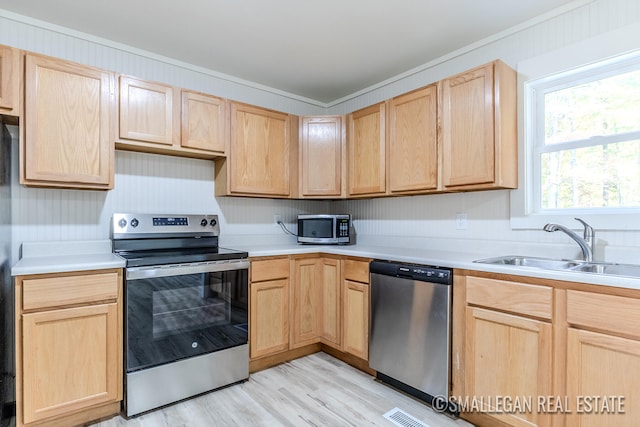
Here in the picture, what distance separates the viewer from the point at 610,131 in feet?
6.41

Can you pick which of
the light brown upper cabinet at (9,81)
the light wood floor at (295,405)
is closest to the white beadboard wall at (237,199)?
the light brown upper cabinet at (9,81)

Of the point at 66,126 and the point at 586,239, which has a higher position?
the point at 66,126

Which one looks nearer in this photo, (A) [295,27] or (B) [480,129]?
(B) [480,129]

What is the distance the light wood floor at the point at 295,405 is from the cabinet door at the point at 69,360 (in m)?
0.24

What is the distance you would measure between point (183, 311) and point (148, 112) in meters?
1.40

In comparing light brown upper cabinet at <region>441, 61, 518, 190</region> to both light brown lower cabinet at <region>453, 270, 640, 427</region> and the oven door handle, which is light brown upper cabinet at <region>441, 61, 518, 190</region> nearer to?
light brown lower cabinet at <region>453, 270, 640, 427</region>

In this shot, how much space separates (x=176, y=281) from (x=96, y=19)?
1789mm

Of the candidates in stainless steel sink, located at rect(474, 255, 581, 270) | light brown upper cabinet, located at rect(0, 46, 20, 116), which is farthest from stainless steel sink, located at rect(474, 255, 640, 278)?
light brown upper cabinet, located at rect(0, 46, 20, 116)

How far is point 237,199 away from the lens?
10.1 ft

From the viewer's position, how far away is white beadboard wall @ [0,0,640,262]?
2.06 metres

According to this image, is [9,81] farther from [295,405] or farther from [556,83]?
[556,83]

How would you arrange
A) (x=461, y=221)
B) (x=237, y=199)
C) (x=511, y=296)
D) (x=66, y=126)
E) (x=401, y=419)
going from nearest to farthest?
1. (x=511, y=296)
2. (x=401, y=419)
3. (x=66, y=126)
4. (x=461, y=221)
5. (x=237, y=199)

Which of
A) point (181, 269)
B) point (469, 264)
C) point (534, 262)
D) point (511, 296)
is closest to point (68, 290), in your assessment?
point (181, 269)

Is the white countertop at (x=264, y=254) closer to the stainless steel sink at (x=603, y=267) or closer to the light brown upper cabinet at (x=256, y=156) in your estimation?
the stainless steel sink at (x=603, y=267)
